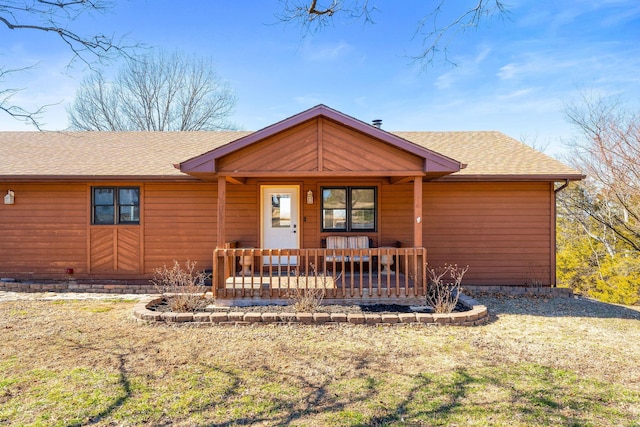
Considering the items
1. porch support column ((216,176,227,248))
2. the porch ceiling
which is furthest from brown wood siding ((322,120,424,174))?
porch support column ((216,176,227,248))

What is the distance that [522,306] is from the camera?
6879 millimetres

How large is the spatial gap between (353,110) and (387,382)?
13226mm

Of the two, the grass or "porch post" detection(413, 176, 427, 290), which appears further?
"porch post" detection(413, 176, 427, 290)

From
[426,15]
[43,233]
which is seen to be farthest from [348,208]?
[43,233]

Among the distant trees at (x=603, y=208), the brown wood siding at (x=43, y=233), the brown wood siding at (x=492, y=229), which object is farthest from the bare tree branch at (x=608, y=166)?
the brown wood siding at (x=43, y=233)

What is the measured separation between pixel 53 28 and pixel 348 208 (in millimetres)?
6014

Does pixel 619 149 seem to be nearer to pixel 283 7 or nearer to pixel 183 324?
pixel 283 7

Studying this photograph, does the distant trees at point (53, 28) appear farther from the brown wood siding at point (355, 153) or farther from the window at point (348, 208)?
the window at point (348, 208)

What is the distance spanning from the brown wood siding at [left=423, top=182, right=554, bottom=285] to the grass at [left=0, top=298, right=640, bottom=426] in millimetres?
2510

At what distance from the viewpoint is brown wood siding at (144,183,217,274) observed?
8.33 metres

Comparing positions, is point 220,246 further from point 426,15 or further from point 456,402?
point 426,15

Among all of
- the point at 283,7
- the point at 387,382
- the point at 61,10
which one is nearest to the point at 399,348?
the point at 387,382

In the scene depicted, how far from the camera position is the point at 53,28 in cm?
428

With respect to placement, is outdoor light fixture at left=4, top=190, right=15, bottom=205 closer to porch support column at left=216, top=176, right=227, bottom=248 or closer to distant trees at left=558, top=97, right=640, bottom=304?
porch support column at left=216, top=176, right=227, bottom=248
